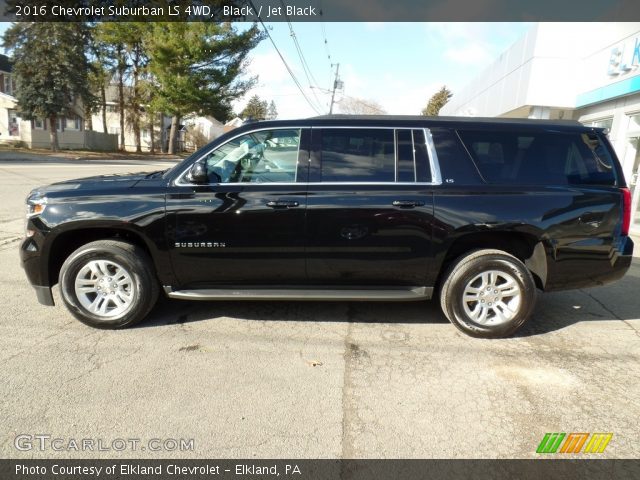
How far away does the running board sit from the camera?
364cm

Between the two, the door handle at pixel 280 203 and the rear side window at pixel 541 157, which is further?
the rear side window at pixel 541 157

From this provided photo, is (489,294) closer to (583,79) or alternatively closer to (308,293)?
(308,293)

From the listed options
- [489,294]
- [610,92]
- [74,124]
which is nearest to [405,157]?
[489,294]

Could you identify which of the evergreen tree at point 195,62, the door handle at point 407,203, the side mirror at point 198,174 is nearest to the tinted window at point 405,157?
the door handle at point 407,203

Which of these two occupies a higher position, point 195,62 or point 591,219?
point 195,62

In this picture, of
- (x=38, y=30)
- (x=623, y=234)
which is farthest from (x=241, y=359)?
(x=38, y=30)

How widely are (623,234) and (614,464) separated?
218 centimetres

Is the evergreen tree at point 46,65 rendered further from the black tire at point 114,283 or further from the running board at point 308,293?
the running board at point 308,293

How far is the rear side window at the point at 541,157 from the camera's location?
362cm

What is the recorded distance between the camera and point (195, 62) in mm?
31531

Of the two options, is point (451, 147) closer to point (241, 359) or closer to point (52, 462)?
point (241, 359)

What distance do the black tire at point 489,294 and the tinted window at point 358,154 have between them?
1049 millimetres

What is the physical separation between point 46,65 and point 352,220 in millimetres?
35095

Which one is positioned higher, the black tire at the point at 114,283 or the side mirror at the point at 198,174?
the side mirror at the point at 198,174
